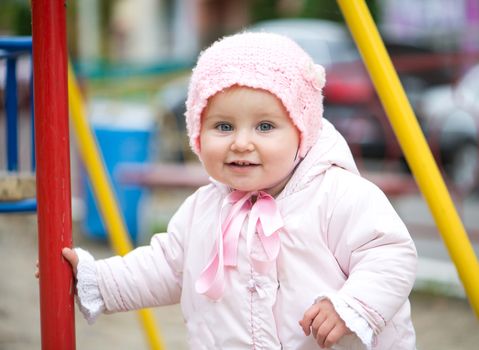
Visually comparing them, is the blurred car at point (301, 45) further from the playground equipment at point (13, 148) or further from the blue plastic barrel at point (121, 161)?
the playground equipment at point (13, 148)

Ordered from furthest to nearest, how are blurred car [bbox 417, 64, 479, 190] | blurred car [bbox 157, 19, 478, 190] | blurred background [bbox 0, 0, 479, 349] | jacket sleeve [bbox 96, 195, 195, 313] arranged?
blurred car [bbox 157, 19, 478, 190], blurred car [bbox 417, 64, 479, 190], blurred background [bbox 0, 0, 479, 349], jacket sleeve [bbox 96, 195, 195, 313]

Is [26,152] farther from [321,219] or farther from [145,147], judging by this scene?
[321,219]

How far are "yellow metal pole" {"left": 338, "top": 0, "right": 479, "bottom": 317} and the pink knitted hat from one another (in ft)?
0.40

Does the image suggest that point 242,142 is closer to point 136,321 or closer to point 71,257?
point 71,257

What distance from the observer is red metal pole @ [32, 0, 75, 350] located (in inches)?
65.8

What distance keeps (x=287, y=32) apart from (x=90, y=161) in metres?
7.82

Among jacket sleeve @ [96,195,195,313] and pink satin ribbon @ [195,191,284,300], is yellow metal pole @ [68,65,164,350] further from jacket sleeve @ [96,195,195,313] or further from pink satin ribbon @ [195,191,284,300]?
pink satin ribbon @ [195,191,284,300]

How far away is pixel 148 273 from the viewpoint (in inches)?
77.2

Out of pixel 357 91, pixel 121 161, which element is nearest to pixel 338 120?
pixel 357 91

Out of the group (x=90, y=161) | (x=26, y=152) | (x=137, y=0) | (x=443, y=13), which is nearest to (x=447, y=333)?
(x=90, y=161)

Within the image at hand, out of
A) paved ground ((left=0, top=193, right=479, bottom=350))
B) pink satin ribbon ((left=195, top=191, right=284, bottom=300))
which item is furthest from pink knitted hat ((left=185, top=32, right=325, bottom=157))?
paved ground ((left=0, top=193, right=479, bottom=350))

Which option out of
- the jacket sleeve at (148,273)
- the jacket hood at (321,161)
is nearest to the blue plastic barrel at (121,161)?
the jacket sleeve at (148,273)

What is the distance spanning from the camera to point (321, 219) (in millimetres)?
1788

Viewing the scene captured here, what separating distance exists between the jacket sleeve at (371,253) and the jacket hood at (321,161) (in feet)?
0.29
